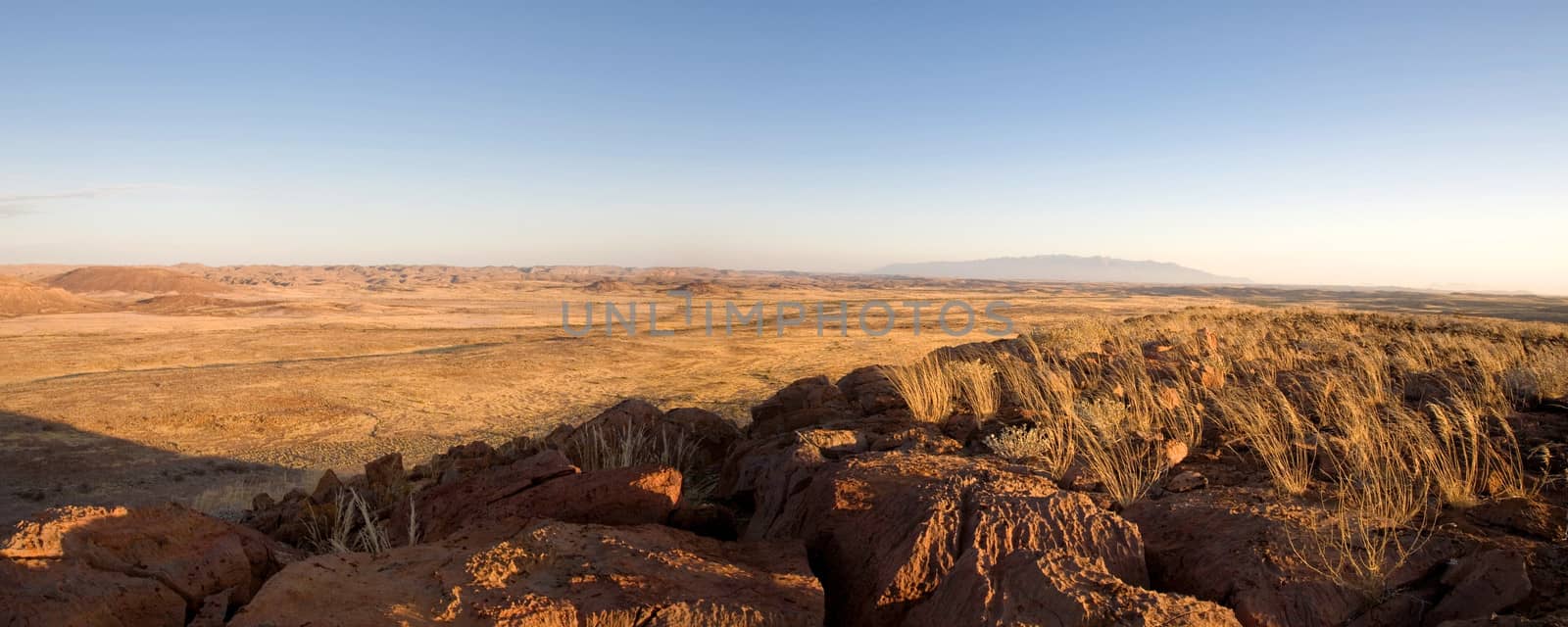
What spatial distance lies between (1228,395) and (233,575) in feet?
24.4

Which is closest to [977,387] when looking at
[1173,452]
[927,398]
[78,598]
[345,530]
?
[927,398]

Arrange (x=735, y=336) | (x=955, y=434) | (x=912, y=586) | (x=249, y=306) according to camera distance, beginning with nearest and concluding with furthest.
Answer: (x=912, y=586) < (x=955, y=434) < (x=735, y=336) < (x=249, y=306)

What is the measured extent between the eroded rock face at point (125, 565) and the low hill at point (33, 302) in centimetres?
4232

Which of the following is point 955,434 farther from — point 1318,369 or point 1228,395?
point 1318,369

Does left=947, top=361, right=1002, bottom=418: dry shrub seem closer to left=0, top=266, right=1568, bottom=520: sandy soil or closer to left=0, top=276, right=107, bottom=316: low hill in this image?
left=0, top=266, right=1568, bottom=520: sandy soil

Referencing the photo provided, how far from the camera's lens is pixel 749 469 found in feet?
17.3

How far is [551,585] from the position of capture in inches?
117

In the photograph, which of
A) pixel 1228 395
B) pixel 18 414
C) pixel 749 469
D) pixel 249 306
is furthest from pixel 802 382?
pixel 249 306

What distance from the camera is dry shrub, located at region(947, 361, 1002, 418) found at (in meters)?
6.97

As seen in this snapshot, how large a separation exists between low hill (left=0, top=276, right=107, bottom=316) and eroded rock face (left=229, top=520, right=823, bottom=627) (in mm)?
43456

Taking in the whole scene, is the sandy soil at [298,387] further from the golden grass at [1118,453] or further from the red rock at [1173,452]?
the red rock at [1173,452]

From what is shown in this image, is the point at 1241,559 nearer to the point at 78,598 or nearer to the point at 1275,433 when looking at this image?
the point at 1275,433

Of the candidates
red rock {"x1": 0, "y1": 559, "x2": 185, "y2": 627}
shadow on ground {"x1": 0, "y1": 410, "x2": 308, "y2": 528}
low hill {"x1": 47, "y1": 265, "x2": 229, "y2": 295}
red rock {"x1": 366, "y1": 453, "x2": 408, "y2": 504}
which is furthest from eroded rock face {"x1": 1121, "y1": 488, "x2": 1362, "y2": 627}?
low hill {"x1": 47, "y1": 265, "x2": 229, "y2": 295}

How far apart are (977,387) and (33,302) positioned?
4609cm
